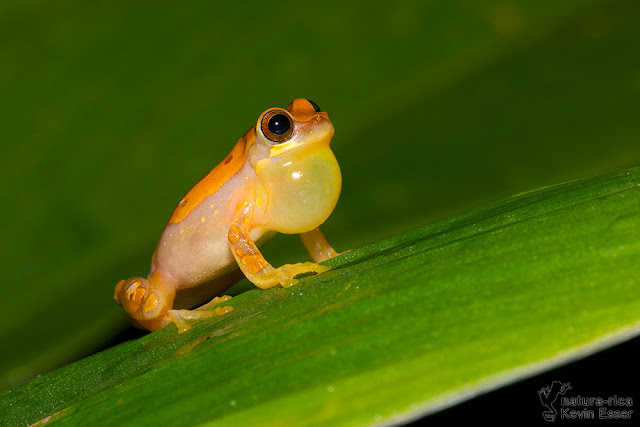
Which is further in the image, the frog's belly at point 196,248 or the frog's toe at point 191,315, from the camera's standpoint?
the frog's belly at point 196,248

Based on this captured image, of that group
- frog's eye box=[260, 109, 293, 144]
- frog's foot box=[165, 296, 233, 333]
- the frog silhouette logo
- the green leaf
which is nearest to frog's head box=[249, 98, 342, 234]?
frog's eye box=[260, 109, 293, 144]

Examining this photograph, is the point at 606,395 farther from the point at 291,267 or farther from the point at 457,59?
the point at 457,59

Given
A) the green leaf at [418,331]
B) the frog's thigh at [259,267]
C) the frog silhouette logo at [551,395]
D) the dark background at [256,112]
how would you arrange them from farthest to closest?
the dark background at [256,112] → the frog's thigh at [259,267] → the frog silhouette logo at [551,395] → the green leaf at [418,331]

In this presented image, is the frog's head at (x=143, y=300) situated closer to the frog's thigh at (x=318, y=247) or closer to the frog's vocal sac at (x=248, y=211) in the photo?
the frog's vocal sac at (x=248, y=211)

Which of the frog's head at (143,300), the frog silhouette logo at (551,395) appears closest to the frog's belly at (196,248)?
the frog's head at (143,300)

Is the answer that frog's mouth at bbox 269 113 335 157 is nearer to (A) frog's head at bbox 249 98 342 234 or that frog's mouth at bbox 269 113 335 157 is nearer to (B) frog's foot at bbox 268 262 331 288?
(A) frog's head at bbox 249 98 342 234

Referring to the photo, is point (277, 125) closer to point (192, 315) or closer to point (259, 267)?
point (259, 267)
